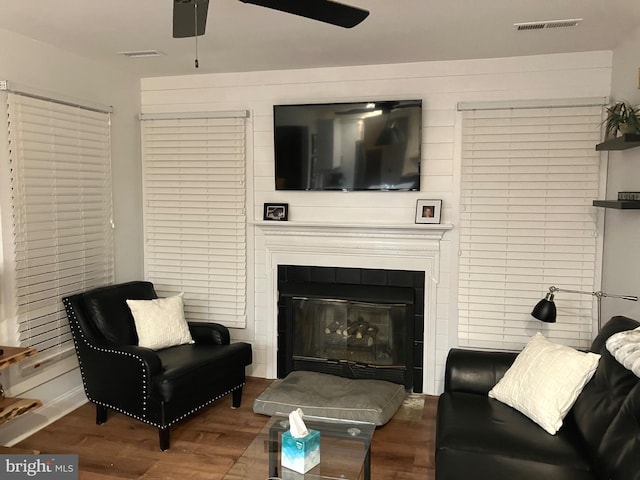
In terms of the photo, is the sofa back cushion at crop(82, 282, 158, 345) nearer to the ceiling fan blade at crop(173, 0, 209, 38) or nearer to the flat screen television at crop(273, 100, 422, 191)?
the flat screen television at crop(273, 100, 422, 191)

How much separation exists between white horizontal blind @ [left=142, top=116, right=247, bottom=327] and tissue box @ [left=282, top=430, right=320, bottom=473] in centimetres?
220

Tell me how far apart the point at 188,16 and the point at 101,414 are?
274 cm

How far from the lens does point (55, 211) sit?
3699 mm

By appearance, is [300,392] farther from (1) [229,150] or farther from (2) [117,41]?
(2) [117,41]

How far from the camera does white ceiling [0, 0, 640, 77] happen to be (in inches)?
111

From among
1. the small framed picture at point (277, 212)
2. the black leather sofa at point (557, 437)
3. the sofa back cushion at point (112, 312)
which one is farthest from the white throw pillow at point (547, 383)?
the sofa back cushion at point (112, 312)

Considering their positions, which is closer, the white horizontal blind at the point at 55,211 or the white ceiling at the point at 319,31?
the white ceiling at the point at 319,31

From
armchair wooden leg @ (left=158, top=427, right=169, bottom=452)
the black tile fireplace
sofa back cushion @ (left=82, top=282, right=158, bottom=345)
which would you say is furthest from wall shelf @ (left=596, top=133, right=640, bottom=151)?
sofa back cushion @ (left=82, top=282, right=158, bottom=345)

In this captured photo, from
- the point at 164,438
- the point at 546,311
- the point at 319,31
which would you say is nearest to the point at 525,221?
the point at 546,311

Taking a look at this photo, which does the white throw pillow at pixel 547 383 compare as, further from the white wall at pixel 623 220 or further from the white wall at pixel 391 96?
the white wall at pixel 391 96

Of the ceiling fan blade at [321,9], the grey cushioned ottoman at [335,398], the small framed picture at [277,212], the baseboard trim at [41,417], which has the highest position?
the ceiling fan blade at [321,9]

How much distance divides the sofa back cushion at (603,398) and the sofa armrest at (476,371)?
551 mm

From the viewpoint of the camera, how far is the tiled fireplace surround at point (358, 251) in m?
4.11

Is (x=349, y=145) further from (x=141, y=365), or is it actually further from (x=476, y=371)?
(x=141, y=365)
